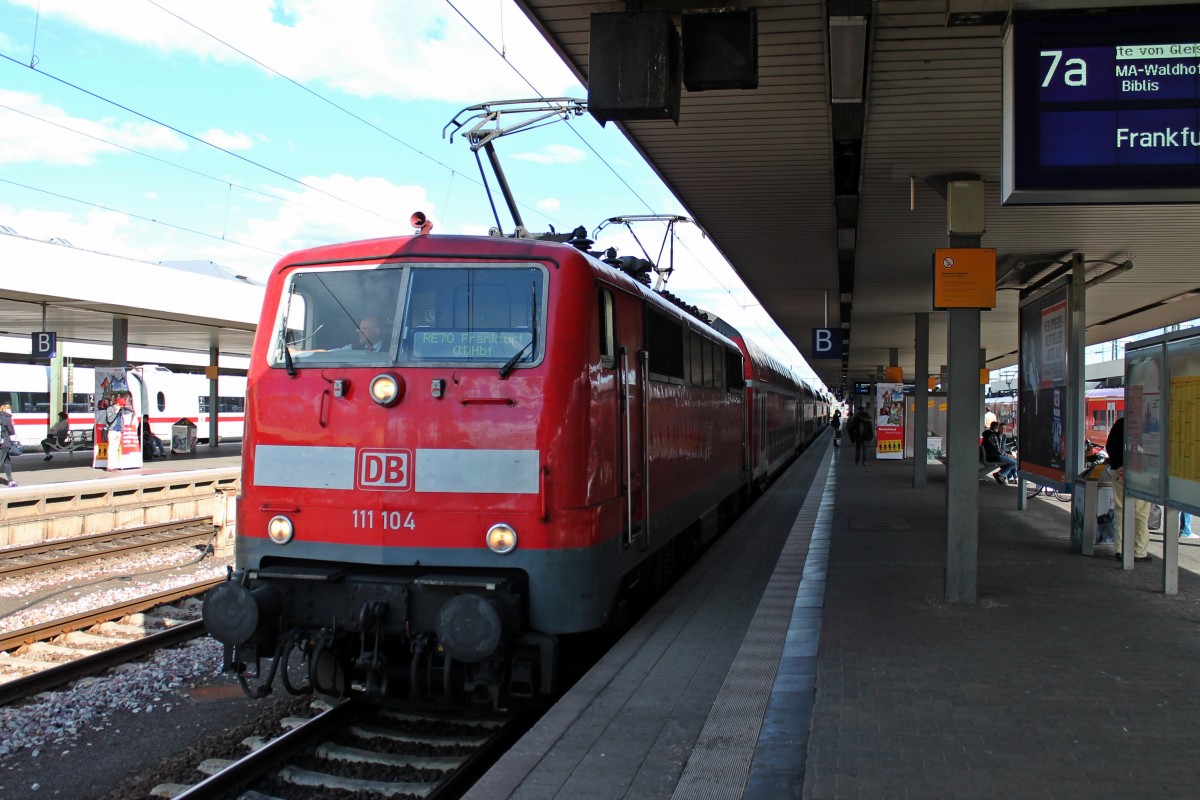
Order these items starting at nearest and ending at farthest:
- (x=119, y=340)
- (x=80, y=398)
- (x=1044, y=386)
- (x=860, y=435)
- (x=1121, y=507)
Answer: (x=1121, y=507)
(x=1044, y=386)
(x=119, y=340)
(x=860, y=435)
(x=80, y=398)

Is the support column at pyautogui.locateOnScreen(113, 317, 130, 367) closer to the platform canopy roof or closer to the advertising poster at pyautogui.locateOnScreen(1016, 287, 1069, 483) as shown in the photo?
the platform canopy roof

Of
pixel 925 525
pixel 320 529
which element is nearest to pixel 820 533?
pixel 925 525

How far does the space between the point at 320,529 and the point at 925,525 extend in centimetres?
1000

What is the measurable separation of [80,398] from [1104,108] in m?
45.7

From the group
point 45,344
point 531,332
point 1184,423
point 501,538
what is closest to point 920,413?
point 1184,423

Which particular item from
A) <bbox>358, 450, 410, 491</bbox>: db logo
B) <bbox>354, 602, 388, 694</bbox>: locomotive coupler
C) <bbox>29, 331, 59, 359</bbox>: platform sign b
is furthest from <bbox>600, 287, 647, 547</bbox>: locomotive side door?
<bbox>29, 331, 59, 359</bbox>: platform sign b

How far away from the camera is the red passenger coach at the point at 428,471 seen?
214 inches

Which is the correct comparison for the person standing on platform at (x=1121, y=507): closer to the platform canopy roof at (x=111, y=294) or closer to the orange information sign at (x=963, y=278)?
the orange information sign at (x=963, y=278)

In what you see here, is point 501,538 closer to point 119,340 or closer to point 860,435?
point 860,435

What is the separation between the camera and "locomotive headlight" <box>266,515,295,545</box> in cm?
576

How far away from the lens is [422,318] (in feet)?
19.1

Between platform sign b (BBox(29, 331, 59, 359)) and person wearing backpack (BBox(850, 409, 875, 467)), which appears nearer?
→ platform sign b (BBox(29, 331, 59, 359))

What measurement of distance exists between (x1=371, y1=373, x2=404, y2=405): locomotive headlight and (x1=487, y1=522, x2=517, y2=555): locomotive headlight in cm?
98

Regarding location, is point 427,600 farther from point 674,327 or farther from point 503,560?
point 674,327
